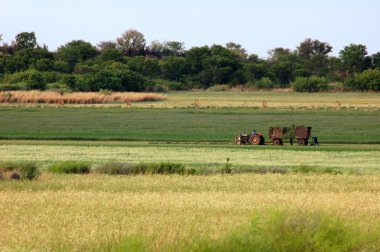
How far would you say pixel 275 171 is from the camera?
34469 mm

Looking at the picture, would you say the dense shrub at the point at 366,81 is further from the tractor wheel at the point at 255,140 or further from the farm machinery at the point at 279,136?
the tractor wheel at the point at 255,140

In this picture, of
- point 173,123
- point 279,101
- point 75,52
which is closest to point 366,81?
point 279,101

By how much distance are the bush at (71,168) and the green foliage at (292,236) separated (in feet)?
66.0

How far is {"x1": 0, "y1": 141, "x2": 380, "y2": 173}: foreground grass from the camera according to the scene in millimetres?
38125

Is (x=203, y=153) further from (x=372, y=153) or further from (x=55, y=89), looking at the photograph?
(x=55, y=89)

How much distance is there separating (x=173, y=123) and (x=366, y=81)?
60.3 meters

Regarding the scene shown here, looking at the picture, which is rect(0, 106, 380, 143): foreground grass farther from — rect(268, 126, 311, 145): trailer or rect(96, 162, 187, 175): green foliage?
rect(96, 162, 187, 175): green foliage

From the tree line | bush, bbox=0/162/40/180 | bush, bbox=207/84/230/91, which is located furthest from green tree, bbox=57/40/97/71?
bush, bbox=0/162/40/180

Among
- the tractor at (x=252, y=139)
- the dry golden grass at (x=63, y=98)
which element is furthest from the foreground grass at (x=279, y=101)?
the tractor at (x=252, y=139)

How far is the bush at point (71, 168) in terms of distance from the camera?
34.3 metres

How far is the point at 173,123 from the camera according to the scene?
68.6 meters

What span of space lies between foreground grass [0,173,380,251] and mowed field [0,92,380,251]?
0.9 inches

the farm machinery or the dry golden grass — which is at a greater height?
the farm machinery

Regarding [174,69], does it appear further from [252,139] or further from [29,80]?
[252,139]
